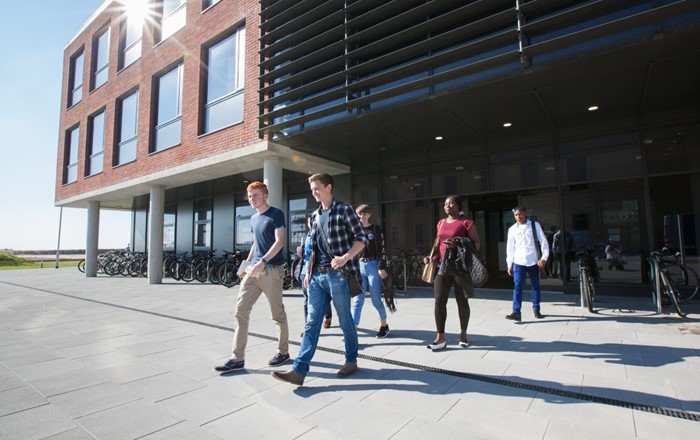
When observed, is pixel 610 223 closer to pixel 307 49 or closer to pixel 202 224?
pixel 307 49

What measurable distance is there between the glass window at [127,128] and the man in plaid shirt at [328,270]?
42.8 feet

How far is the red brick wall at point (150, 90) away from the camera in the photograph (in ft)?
32.2

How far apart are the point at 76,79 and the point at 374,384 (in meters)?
22.7

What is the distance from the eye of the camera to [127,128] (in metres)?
14.5

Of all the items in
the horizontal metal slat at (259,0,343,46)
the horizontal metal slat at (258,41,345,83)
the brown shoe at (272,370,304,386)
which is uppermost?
the horizontal metal slat at (259,0,343,46)

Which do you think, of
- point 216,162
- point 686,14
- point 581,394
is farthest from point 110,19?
point 581,394

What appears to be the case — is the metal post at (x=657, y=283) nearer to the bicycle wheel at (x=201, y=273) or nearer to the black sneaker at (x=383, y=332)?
the black sneaker at (x=383, y=332)

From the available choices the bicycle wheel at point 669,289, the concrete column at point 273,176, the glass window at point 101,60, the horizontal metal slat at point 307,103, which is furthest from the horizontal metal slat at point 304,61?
the glass window at point 101,60

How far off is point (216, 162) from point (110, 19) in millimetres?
11901

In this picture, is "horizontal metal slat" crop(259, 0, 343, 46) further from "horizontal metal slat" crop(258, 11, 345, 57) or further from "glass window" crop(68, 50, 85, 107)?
"glass window" crop(68, 50, 85, 107)

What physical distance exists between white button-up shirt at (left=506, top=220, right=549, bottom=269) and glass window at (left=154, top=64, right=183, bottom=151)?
10.4 m

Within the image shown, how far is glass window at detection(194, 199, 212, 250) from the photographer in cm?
1592

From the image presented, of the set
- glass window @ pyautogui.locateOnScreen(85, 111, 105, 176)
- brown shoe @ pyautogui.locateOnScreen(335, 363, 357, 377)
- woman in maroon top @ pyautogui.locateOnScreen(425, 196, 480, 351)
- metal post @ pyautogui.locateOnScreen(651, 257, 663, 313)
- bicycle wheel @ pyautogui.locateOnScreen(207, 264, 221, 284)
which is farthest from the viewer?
glass window @ pyautogui.locateOnScreen(85, 111, 105, 176)

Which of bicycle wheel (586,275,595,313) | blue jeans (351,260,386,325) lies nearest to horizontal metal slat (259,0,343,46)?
blue jeans (351,260,386,325)
